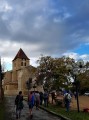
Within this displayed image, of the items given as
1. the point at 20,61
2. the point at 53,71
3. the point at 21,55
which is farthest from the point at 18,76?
the point at 53,71

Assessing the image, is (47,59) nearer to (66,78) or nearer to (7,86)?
(66,78)

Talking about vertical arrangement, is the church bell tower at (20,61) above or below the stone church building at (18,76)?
above

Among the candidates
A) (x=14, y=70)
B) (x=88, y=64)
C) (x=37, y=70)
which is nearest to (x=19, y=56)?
(x=14, y=70)

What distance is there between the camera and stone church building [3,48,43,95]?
132 metres

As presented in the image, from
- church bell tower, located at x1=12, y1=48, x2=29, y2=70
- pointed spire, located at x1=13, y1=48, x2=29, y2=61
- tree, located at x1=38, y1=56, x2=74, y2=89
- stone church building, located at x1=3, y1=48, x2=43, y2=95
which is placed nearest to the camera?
tree, located at x1=38, y1=56, x2=74, y2=89

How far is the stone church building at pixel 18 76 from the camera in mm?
132125

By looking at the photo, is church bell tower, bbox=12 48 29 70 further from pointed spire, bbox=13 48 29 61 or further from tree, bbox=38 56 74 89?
tree, bbox=38 56 74 89

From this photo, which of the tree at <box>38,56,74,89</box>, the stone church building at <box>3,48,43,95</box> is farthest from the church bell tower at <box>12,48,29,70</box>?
the tree at <box>38,56,74,89</box>

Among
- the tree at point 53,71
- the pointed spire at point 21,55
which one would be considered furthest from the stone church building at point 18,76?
the tree at point 53,71

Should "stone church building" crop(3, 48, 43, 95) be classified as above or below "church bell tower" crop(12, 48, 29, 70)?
below

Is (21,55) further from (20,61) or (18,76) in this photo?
(18,76)

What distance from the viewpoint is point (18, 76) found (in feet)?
463

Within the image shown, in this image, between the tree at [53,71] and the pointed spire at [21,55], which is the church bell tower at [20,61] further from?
the tree at [53,71]

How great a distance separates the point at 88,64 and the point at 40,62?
46092 millimetres
